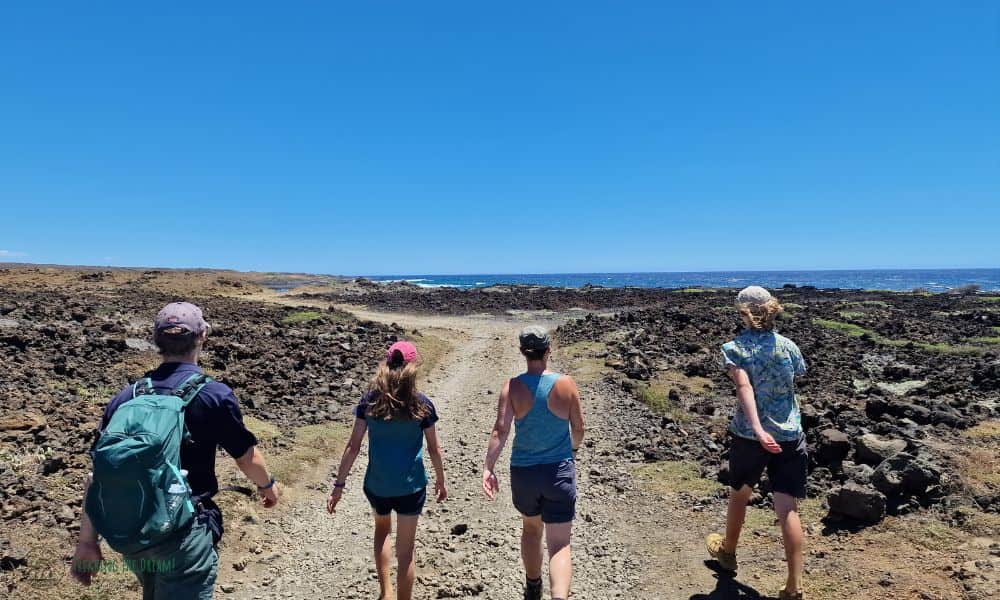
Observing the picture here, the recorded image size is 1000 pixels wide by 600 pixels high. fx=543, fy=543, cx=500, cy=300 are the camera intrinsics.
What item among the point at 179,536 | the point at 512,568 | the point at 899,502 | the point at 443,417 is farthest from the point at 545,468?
the point at 443,417

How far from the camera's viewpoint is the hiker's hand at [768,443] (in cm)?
469

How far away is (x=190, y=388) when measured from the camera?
3.38m

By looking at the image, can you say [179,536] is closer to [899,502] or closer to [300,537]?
[300,537]

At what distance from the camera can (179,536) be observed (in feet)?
10.2

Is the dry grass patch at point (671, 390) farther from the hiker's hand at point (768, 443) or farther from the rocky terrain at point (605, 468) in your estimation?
the hiker's hand at point (768, 443)

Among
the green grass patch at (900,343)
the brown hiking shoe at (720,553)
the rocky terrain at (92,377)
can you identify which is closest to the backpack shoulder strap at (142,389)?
the rocky terrain at (92,377)

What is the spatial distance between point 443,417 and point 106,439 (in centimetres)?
1060

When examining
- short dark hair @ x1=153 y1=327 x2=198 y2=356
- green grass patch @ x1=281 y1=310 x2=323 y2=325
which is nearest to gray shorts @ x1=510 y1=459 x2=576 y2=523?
short dark hair @ x1=153 y1=327 x2=198 y2=356

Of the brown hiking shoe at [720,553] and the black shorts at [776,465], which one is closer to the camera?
the black shorts at [776,465]

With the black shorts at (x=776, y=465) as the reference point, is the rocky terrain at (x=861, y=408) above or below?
below

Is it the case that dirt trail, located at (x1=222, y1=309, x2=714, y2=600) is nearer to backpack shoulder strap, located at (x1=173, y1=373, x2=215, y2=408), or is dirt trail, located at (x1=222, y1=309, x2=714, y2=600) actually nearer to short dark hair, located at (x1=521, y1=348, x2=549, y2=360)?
short dark hair, located at (x1=521, y1=348, x2=549, y2=360)

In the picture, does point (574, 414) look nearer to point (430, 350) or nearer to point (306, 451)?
point (306, 451)

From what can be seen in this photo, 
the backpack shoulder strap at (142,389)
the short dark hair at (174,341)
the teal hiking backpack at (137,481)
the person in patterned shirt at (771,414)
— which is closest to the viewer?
the teal hiking backpack at (137,481)

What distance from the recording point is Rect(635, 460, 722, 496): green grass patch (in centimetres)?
855
